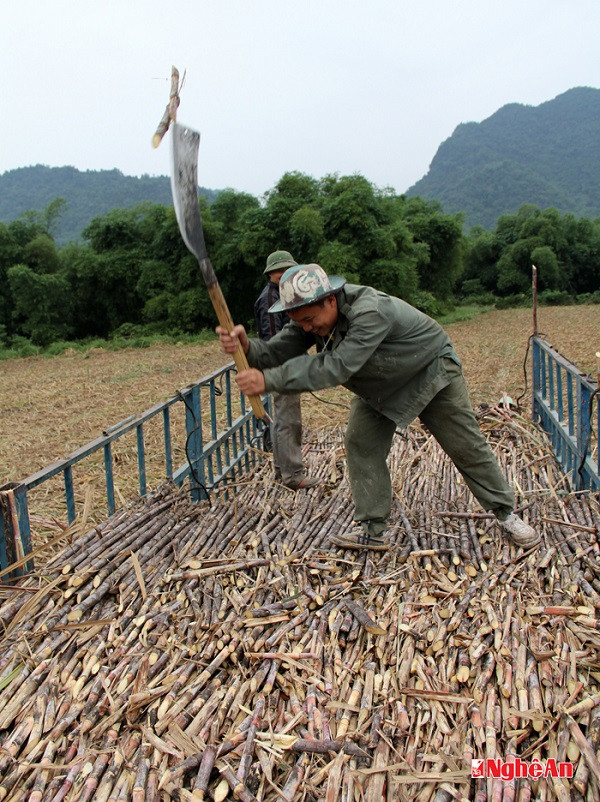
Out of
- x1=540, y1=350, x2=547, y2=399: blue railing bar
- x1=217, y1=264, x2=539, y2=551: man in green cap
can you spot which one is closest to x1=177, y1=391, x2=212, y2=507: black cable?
x1=217, y1=264, x2=539, y2=551: man in green cap

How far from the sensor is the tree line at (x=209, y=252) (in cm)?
2297

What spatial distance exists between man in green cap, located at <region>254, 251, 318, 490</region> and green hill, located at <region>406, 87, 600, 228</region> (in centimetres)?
7008

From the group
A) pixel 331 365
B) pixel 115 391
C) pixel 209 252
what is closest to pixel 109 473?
pixel 331 365

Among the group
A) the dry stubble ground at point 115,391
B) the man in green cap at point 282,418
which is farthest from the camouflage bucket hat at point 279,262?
the dry stubble ground at point 115,391

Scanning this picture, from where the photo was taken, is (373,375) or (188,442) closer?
(373,375)

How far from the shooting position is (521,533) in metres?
3.43

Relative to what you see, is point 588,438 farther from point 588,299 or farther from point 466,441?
point 588,299

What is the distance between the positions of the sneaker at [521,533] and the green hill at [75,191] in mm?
68440

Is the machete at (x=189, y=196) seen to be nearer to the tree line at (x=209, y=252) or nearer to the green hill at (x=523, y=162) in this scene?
the tree line at (x=209, y=252)

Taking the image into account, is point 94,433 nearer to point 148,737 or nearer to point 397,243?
point 148,737

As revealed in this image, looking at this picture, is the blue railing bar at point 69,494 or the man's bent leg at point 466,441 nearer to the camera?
the blue railing bar at point 69,494

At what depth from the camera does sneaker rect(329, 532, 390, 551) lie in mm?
3521

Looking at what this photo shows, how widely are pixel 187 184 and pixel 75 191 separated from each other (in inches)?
3355

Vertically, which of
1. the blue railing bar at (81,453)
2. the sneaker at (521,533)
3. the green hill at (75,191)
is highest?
the green hill at (75,191)
